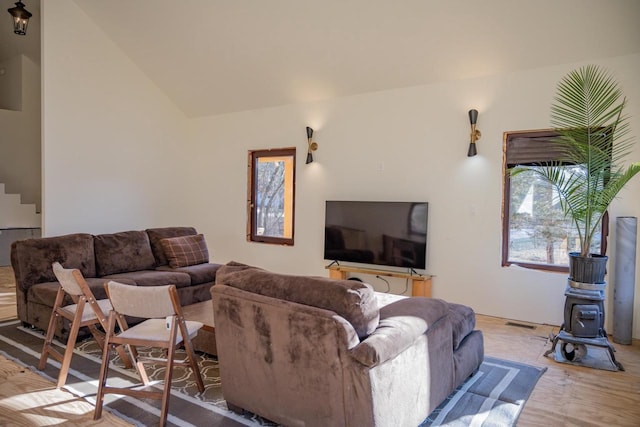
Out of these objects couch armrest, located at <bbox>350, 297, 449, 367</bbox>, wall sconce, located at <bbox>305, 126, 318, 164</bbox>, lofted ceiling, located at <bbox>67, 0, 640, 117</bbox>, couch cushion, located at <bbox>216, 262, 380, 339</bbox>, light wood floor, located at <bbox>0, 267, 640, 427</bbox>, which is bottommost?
light wood floor, located at <bbox>0, 267, 640, 427</bbox>

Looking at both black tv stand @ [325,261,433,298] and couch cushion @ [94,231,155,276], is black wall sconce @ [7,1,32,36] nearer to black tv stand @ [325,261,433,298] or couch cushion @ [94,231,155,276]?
couch cushion @ [94,231,155,276]

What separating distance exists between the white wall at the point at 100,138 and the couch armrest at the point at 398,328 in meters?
5.27

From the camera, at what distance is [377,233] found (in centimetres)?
537

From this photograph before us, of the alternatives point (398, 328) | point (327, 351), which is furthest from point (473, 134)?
point (327, 351)

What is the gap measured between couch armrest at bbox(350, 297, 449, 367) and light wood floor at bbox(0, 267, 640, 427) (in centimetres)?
86

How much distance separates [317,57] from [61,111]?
3521 millimetres

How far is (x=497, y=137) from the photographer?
15.7 feet

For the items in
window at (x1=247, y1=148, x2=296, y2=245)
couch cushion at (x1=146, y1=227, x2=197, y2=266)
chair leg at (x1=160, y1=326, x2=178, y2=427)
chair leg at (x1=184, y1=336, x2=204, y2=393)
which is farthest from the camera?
window at (x1=247, y1=148, x2=296, y2=245)

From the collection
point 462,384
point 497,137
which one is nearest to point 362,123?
point 497,137

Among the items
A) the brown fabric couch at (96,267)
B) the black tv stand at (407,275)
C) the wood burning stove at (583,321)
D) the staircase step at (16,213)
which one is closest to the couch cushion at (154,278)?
the brown fabric couch at (96,267)

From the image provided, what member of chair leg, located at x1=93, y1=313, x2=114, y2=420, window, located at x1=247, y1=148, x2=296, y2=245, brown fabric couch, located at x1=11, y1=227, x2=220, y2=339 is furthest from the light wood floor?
window, located at x1=247, y1=148, x2=296, y2=245

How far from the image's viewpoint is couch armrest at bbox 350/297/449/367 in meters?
1.92

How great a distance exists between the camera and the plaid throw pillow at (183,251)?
5133 mm

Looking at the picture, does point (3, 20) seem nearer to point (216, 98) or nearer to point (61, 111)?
point (61, 111)
